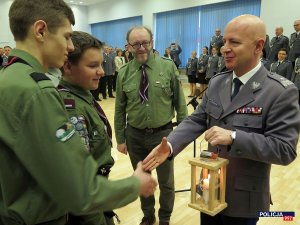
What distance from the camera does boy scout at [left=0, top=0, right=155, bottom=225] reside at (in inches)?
34.7

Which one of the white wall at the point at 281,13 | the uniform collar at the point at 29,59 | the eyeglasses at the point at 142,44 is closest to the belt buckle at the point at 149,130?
the eyeglasses at the point at 142,44

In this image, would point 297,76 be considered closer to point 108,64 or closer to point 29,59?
point 108,64

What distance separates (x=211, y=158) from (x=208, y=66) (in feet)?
30.8

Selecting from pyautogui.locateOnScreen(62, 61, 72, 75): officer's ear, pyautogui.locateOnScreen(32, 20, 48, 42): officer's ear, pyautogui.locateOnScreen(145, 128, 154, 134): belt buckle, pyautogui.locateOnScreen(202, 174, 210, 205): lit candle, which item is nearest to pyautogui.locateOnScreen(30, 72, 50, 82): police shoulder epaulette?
pyautogui.locateOnScreen(32, 20, 48, 42): officer's ear

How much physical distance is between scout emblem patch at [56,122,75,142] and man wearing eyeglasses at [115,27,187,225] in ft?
5.10

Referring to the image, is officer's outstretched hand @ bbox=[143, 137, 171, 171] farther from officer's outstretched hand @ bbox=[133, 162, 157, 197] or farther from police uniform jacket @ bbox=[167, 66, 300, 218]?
officer's outstretched hand @ bbox=[133, 162, 157, 197]

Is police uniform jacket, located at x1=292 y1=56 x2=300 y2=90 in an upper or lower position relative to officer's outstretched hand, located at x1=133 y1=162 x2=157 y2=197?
lower

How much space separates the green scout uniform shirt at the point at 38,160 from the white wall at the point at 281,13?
10397 millimetres

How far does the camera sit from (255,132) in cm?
150

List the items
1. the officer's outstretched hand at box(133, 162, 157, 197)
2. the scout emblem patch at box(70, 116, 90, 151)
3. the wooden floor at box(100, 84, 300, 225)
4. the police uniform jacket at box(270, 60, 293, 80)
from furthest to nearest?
1. the police uniform jacket at box(270, 60, 293, 80)
2. the wooden floor at box(100, 84, 300, 225)
3. the scout emblem patch at box(70, 116, 90, 151)
4. the officer's outstretched hand at box(133, 162, 157, 197)

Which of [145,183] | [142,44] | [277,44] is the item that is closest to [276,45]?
[277,44]

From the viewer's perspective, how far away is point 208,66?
10484 millimetres

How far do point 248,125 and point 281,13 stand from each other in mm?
9937

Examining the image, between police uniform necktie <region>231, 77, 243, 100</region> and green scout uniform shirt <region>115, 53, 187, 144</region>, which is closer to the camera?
police uniform necktie <region>231, 77, 243, 100</region>
